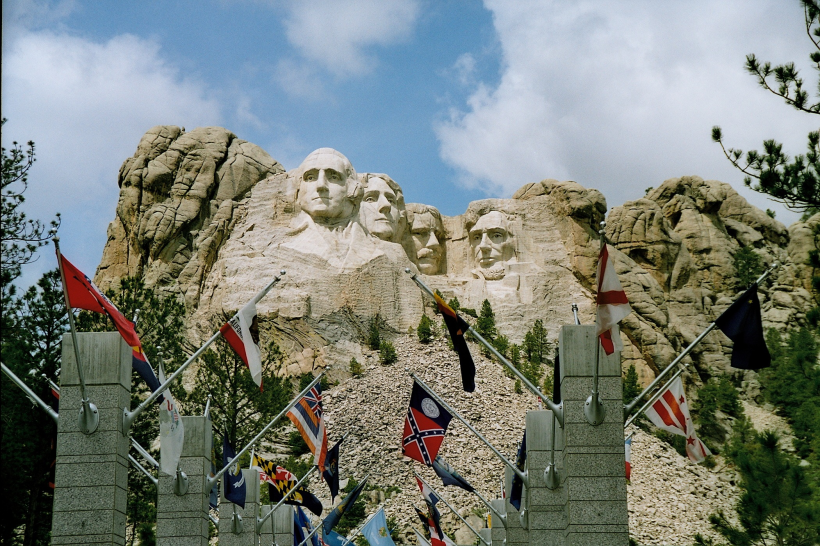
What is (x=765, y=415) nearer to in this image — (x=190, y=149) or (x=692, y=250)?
(x=692, y=250)

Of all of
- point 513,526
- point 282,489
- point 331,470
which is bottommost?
point 513,526

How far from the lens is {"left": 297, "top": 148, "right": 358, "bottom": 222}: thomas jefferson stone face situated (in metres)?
57.8

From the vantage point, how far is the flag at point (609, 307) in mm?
16969

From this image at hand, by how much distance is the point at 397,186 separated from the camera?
205ft

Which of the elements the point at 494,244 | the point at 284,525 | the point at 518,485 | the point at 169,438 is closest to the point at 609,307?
the point at 169,438

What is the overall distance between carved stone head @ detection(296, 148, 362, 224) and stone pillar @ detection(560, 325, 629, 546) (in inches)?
1565

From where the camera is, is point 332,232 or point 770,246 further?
point 770,246

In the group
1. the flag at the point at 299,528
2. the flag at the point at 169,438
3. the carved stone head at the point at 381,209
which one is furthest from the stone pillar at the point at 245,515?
the carved stone head at the point at 381,209

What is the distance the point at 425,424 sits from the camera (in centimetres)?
2634

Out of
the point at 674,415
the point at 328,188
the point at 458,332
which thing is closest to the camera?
the point at 458,332

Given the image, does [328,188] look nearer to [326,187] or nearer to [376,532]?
[326,187]

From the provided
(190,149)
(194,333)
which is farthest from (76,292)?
(190,149)

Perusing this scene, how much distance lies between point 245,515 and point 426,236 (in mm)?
36449

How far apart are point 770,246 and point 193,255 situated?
31.0 meters
